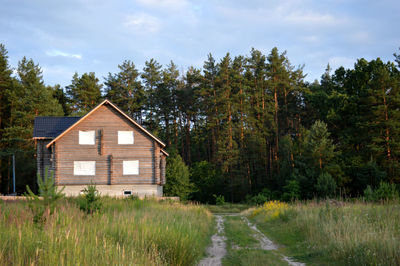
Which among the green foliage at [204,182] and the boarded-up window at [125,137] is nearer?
the boarded-up window at [125,137]

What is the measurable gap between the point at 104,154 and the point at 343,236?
2492cm

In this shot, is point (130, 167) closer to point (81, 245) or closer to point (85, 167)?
point (85, 167)

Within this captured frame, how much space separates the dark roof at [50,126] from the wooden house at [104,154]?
0.28 ft

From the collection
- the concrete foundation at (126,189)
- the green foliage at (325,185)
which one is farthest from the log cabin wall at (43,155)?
the green foliage at (325,185)

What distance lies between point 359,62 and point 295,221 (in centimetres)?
3980

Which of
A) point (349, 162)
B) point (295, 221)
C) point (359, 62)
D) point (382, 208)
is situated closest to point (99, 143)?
point (295, 221)

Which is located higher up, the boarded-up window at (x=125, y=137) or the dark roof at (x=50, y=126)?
the dark roof at (x=50, y=126)

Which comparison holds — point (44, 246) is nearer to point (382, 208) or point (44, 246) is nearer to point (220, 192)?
point (382, 208)

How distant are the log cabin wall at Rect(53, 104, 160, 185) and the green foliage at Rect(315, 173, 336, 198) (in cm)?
1786

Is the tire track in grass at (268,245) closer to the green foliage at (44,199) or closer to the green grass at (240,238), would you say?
the green grass at (240,238)

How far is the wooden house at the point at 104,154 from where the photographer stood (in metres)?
30.0

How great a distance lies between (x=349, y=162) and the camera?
40.6 meters

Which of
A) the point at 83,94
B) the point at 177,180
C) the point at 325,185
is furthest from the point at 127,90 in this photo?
the point at 325,185

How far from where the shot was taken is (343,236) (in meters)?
9.68
